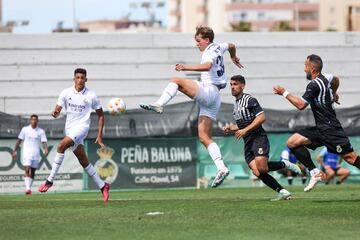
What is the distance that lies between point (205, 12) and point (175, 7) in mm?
18222

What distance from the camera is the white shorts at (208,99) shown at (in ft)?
47.5

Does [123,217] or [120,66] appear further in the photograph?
[120,66]

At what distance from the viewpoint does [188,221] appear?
37.7 ft

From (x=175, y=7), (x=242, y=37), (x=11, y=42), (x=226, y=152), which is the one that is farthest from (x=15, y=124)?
(x=175, y=7)

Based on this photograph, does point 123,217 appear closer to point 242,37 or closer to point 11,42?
point 11,42

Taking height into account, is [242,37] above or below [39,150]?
above

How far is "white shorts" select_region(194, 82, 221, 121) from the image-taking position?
47.5 ft

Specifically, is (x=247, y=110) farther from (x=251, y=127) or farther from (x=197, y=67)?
(x=197, y=67)

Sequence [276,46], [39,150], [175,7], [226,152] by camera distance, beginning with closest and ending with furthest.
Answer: [39,150]
[226,152]
[276,46]
[175,7]

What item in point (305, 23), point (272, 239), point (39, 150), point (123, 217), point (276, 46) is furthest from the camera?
point (305, 23)

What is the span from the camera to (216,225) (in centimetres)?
1112

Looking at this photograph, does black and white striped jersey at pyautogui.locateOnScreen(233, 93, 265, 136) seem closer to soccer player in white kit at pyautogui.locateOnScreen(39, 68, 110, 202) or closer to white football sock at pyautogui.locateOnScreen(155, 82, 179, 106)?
white football sock at pyautogui.locateOnScreen(155, 82, 179, 106)

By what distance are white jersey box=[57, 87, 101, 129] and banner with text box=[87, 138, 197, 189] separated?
10.8m

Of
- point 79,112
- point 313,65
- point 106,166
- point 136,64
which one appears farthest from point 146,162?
point 313,65
